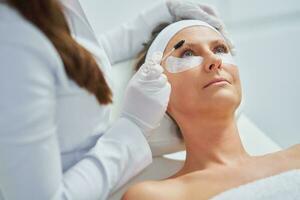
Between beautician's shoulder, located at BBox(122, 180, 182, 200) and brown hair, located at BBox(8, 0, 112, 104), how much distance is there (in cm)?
34

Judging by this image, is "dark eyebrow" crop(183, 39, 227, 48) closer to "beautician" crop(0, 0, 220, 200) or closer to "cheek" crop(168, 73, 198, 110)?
"cheek" crop(168, 73, 198, 110)

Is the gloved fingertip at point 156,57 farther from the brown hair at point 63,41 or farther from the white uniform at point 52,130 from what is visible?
the brown hair at point 63,41

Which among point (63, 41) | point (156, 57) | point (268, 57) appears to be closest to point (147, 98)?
point (156, 57)

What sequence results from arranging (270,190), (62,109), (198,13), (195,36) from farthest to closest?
1. (198,13)
2. (195,36)
3. (270,190)
4. (62,109)

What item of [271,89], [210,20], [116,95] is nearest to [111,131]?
[116,95]

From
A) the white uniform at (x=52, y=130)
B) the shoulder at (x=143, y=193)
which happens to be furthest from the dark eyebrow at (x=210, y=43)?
the shoulder at (x=143, y=193)

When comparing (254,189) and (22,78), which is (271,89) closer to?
(254,189)

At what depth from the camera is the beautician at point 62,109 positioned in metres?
0.80

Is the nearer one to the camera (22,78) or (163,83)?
(22,78)

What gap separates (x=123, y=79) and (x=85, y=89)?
0.56m

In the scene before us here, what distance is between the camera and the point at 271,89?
1.85 metres

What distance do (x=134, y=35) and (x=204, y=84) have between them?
0.38m

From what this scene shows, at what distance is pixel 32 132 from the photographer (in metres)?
0.83

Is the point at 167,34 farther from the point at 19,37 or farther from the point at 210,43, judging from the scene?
the point at 19,37
